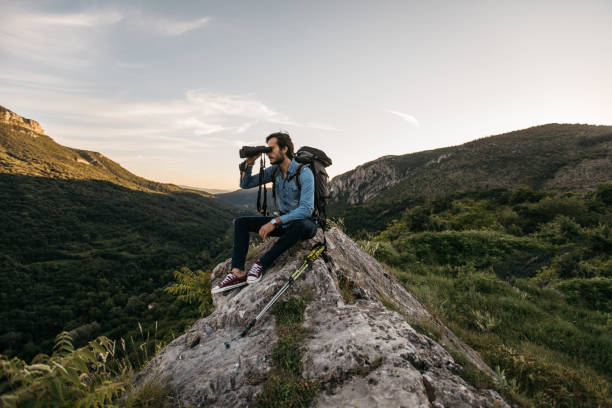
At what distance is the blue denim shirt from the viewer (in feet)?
12.2

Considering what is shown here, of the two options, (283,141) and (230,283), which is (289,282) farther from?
(283,141)

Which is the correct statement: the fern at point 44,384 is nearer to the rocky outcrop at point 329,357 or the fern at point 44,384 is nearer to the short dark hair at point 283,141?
the rocky outcrop at point 329,357

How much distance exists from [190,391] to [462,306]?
6.04 m

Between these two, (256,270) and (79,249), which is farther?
(79,249)

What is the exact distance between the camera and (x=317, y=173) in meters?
4.17

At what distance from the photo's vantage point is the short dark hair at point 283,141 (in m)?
4.09

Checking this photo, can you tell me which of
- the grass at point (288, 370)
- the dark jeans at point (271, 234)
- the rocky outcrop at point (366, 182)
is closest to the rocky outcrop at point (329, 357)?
the grass at point (288, 370)

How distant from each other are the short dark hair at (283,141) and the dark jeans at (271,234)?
1292mm

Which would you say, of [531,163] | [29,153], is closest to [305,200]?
[531,163]

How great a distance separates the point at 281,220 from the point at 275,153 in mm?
1214

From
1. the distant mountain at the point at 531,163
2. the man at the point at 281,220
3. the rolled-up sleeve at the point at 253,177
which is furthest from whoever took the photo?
the distant mountain at the point at 531,163

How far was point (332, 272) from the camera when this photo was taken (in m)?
3.67

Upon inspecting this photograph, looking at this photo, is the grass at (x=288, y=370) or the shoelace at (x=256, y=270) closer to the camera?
the grass at (x=288, y=370)

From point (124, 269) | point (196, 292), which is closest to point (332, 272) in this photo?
point (196, 292)
